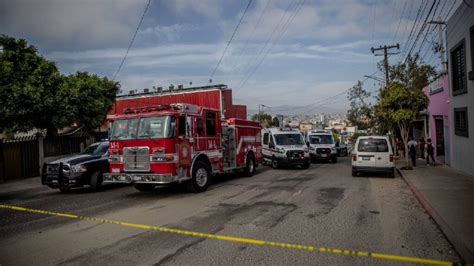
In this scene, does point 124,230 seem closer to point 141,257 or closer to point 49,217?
point 141,257

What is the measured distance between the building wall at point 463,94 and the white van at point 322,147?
26.5ft

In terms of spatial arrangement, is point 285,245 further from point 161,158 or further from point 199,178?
point 199,178

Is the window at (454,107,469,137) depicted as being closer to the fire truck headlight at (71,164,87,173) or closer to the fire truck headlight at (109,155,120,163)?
the fire truck headlight at (109,155,120,163)

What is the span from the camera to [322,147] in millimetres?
24609

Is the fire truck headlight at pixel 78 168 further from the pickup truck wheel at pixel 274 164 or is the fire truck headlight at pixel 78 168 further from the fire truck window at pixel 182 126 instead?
the pickup truck wheel at pixel 274 164

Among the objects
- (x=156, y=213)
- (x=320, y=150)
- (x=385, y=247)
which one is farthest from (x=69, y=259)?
(x=320, y=150)

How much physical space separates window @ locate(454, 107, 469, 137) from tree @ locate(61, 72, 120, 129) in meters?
18.9

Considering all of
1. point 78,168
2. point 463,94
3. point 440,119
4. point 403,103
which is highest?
point 463,94

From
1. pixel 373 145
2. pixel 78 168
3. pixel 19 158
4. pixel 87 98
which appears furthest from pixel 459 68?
pixel 19 158

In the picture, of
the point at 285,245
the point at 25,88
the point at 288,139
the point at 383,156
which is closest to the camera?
the point at 285,245

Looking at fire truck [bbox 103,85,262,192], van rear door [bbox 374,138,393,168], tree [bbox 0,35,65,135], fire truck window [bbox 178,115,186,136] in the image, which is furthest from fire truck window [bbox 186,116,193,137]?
tree [bbox 0,35,65,135]

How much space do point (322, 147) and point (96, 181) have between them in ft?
53.2

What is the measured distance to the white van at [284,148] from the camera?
19.6m

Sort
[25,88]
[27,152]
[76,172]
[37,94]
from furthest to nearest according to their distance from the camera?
[27,152], [37,94], [25,88], [76,172]
